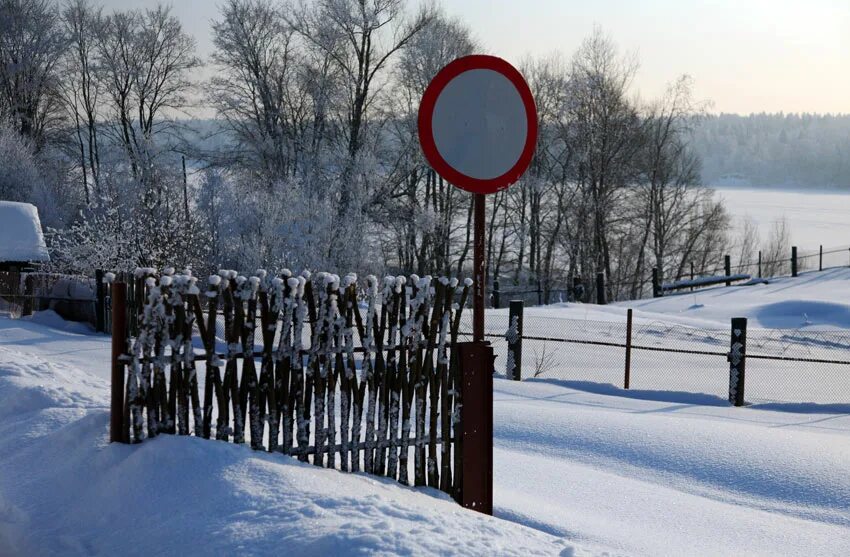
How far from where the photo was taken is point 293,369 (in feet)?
16.6

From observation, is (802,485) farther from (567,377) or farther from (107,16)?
→ (107,16)

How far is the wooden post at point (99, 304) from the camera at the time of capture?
16.8 metres

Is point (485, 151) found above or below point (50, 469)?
above

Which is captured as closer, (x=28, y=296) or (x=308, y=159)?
(x=28, y=296)

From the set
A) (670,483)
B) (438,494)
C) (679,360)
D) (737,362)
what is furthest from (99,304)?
(438,494)

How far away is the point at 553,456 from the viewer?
6977 millimetres

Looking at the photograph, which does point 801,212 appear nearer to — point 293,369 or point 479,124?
point 479,124

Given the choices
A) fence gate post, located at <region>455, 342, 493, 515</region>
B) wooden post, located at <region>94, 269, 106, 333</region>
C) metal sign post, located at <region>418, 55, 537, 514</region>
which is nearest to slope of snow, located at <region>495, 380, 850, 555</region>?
fence gate post, located at <region>455, 342, 493, 515</region>

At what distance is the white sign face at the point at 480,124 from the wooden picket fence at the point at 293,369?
2.63ft

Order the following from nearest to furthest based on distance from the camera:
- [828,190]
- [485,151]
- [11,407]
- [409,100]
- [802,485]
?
[485,151] < [802,485] < [11,407] < [409,100] < [828,190]

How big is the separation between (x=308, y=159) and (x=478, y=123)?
3191 cm

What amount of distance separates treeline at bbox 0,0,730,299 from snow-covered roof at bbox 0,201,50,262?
114cm

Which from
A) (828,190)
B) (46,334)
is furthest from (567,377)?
(828,190)

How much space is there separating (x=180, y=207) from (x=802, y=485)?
30356 mm
